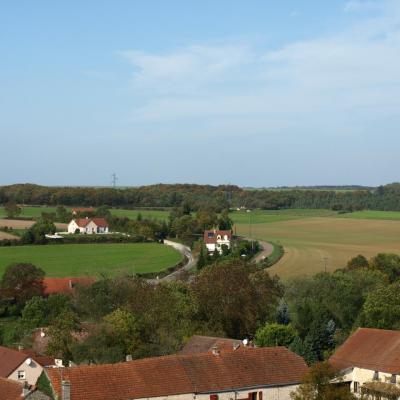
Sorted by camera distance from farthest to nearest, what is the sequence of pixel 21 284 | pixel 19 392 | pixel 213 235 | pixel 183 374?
pixel 213 235
pixel 21 284
pixel 183 374
pixel 19 392

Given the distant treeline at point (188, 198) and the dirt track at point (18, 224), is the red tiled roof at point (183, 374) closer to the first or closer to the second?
the dirt track at point (18, 224)

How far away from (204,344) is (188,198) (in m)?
123

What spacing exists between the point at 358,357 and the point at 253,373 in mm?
5581

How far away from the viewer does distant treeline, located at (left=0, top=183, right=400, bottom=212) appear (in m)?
160

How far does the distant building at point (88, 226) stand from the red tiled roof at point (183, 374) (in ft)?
278

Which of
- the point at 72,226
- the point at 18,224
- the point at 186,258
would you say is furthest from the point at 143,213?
the point at 186,258

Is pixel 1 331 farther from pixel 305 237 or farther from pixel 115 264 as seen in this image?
pixel 305 237

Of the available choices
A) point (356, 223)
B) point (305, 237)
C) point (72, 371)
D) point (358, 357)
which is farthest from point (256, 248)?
point (72, 371)

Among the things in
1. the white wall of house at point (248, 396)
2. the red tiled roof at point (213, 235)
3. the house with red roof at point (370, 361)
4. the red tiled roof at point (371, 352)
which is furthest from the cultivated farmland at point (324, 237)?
the white wall of house at point (248, 396)

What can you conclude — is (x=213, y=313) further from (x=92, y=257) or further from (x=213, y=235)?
(x=213, y=235)

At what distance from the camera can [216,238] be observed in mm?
106125

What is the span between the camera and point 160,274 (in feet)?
262

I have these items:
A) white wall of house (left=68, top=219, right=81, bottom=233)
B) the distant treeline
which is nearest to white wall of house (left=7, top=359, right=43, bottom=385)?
white wall of house (left=68, top=219, right=81, bottom=233)

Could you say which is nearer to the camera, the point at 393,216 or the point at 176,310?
the point at 176,310
